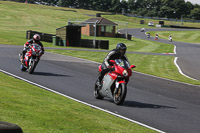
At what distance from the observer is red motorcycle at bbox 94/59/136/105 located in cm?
1253

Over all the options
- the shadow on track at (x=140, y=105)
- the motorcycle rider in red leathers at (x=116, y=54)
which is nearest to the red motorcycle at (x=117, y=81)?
the motorcycle rider in red leathers at (x=116, y=54)

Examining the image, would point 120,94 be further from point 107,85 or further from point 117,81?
point 107,85

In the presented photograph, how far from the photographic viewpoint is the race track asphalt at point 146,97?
1093 centimetres

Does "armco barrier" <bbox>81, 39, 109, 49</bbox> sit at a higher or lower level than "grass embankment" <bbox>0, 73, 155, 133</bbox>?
lower

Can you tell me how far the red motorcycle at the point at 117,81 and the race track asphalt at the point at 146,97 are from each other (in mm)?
315

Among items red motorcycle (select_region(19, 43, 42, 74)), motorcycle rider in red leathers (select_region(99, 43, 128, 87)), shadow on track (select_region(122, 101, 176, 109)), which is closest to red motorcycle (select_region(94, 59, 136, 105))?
motorcycle rider in red leathers (select_region(99, 43, 128, 87))

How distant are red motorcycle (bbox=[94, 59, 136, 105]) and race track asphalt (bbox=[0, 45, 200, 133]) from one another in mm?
315

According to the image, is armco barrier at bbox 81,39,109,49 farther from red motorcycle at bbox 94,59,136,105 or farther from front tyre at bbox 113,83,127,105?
front tyre at bbox 113,83,127,105

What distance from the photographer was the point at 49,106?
10.2 m

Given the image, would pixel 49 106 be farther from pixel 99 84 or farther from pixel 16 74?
pixel 16 74

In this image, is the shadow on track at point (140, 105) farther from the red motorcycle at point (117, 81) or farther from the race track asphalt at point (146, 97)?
the red motorcycle at point (117, 81)

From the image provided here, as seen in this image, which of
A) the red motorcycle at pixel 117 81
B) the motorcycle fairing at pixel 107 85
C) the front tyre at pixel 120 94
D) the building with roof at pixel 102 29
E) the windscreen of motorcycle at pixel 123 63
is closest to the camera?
the front tyre at pixel 120 94

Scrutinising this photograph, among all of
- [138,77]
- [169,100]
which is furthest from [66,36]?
[169,100]

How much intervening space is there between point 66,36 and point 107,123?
4040 cm
